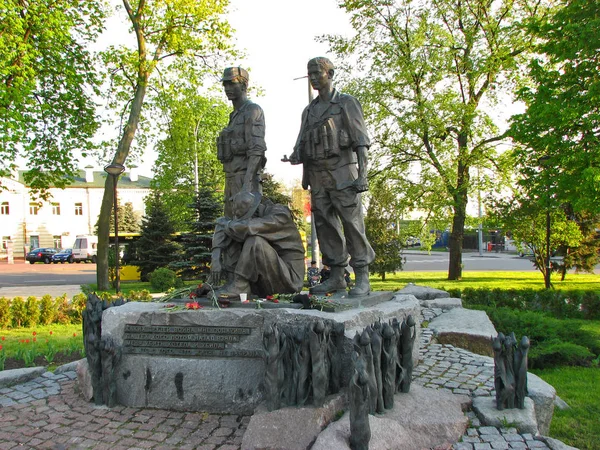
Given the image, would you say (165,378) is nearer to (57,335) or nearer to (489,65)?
(57,335)

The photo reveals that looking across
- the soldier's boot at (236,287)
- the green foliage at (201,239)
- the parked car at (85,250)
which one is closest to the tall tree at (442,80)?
the green foliage at (201,239)

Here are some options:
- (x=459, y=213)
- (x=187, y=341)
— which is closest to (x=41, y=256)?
(x=459, y=213)

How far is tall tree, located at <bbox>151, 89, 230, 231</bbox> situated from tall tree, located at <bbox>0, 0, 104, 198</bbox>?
2981 mm

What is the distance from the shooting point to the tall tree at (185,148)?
1844cm

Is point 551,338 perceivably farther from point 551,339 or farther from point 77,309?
point 77,309

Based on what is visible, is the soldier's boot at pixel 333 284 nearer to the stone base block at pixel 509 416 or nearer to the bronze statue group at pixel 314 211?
the bronze statue group at pixel 314 211

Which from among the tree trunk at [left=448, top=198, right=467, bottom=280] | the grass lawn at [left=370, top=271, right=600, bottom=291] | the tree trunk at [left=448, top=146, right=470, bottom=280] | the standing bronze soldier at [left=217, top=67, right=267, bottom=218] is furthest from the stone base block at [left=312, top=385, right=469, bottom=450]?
the tree trunk at [left=448, top=198, right=467, bottom=280]

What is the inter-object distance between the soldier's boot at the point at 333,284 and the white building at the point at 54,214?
139ft

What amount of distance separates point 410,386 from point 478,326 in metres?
3.00

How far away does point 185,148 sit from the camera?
67.2 feet

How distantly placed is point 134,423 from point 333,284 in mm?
2407

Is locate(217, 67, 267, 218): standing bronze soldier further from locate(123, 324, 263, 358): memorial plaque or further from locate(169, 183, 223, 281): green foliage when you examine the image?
locate(169, 183, 223, 281): green foliage

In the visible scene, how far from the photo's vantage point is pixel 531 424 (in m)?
3.70

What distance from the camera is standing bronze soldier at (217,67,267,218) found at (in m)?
5.69
